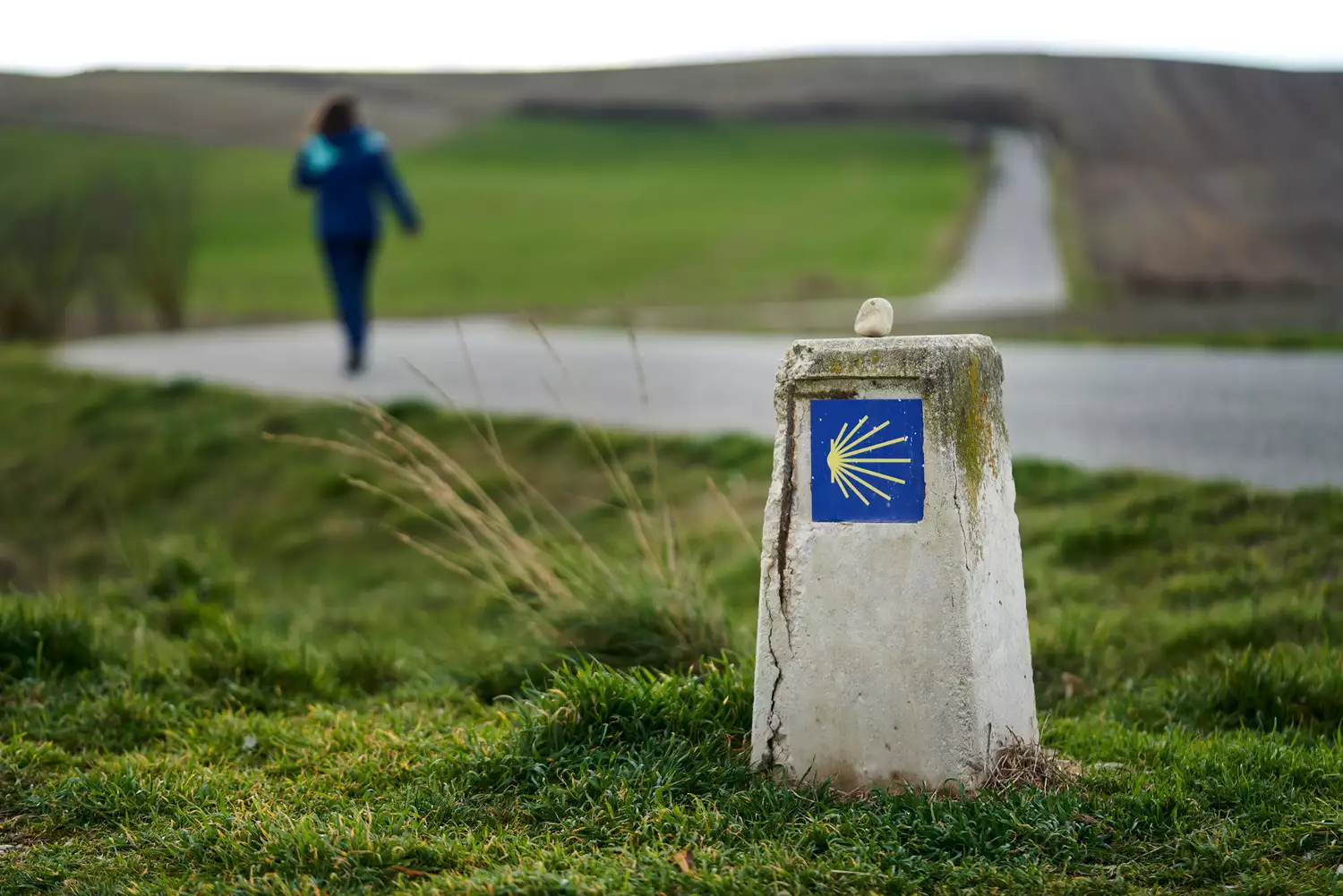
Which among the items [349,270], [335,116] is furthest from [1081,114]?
[349,270]

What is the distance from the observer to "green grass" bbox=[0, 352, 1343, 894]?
3.14m

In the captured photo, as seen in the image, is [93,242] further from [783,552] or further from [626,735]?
[783,552]

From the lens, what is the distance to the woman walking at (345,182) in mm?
10906

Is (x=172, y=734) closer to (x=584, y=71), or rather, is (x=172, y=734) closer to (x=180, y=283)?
(x=180, y=283)

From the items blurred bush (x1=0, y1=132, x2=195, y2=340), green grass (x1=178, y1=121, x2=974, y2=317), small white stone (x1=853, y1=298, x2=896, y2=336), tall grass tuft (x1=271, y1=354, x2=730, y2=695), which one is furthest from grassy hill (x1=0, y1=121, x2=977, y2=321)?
small white stone (x1=853, y1=298, x2=896, y2=336)

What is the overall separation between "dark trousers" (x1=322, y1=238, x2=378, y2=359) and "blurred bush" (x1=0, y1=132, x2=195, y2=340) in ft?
33.3

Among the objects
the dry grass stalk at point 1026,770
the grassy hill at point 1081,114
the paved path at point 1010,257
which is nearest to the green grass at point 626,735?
the dry grass stalk at point 1026,770

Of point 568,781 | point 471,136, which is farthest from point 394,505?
point 471,136

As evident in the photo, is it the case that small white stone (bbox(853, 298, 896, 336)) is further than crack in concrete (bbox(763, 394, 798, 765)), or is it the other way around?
small white stone (bbox(853, 298, 896, 336))

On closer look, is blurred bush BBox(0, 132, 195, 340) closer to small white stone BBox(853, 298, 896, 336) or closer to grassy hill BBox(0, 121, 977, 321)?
grassy hill BBox(0, 121, 977, 321)

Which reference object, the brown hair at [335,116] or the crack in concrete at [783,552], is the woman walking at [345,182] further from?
the crack in concrete at [783,552]

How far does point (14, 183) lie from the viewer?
834 inches

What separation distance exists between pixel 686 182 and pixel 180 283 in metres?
29.2

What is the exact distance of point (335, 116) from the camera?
11.1 metres
